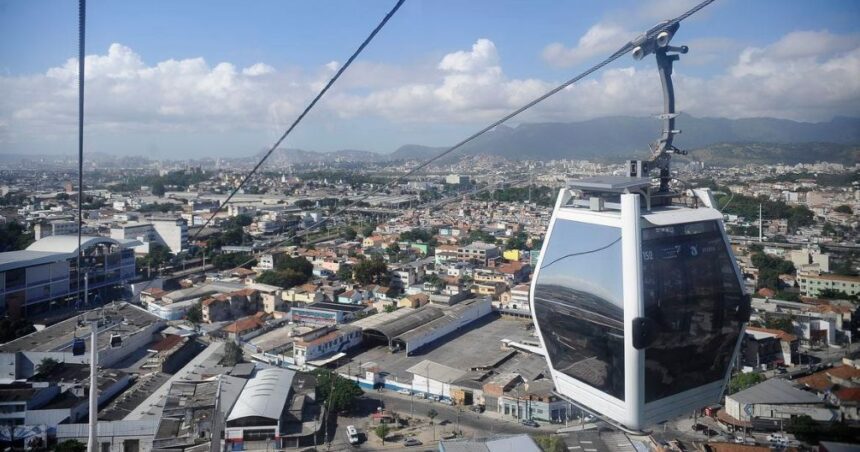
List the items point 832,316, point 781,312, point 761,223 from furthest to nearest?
point 761,223 < point 781,312 < point 832,316

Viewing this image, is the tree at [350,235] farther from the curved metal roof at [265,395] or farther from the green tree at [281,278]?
the curved metal roof at [265,395]

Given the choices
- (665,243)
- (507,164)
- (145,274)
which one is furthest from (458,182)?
(665,243)

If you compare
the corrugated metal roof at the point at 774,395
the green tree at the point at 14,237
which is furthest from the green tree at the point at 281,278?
the corrugated metal roof at the point at 774,395

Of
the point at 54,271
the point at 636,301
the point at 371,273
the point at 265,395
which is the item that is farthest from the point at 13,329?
the point at 636,301

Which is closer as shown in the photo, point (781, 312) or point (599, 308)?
point (599, 308)

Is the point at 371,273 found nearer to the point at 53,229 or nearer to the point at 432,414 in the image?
the point at 432,414

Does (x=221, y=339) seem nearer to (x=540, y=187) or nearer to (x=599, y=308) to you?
(x=599, y=308)

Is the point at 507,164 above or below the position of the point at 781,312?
above
